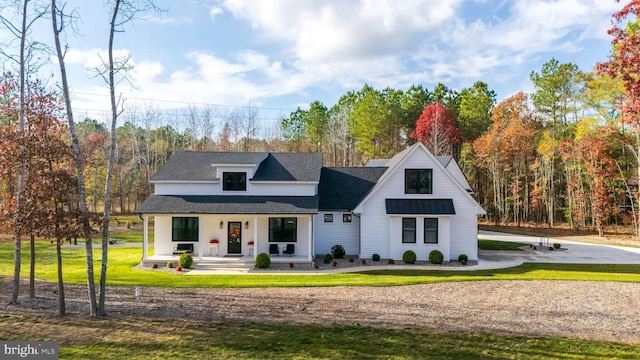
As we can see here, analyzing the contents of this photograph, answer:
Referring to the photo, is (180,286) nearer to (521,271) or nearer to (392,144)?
(521,271)

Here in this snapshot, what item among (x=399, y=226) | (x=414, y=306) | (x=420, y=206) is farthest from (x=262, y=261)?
(x=420, y=206)

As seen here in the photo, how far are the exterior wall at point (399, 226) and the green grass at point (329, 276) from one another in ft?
7.02

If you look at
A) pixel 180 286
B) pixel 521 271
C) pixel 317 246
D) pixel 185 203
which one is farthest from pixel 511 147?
pixel 180 286

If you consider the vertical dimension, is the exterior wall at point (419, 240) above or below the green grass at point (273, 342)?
above

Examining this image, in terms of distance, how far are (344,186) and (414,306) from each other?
12.4 m

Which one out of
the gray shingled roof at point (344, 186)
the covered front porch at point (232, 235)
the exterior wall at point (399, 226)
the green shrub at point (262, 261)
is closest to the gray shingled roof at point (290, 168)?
the gray shingled roof at point (344, 186)

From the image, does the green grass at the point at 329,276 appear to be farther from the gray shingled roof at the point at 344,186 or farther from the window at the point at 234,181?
the window at the point at 234,181

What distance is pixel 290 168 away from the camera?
2245cm

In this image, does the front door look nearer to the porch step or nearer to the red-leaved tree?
the porch step

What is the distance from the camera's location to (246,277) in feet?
52.2

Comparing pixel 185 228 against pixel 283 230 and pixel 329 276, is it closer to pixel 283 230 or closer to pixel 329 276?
pixel 283 230

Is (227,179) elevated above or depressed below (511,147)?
below

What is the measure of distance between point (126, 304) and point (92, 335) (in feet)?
9.58

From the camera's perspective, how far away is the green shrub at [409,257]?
19328mm
